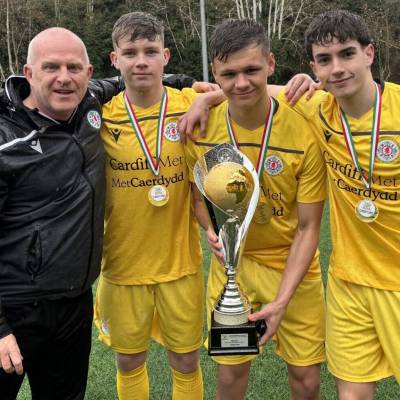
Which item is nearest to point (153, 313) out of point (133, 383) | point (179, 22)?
point (133, 383)

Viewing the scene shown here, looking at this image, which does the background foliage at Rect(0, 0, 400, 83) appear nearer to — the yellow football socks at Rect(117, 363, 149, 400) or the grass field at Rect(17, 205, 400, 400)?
the grass field at Rect(17, 205, 400, 400)

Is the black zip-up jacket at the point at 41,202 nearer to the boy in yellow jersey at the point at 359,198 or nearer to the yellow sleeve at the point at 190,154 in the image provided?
the yellow sleeve at the point at 190,154

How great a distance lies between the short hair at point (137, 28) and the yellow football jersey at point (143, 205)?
33 cm

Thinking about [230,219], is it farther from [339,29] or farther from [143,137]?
[339,29]

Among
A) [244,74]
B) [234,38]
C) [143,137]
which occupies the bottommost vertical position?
[143,137]

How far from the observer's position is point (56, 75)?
93.6 inches

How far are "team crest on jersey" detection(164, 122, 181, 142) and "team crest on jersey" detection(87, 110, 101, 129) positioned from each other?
37 centimetres

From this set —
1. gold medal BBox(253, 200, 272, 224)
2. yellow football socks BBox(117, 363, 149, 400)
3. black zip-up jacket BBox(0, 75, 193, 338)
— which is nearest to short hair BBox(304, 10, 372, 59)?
gold medal BBox(253, 200, 272, 224)

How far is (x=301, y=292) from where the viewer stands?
2766 millimetres

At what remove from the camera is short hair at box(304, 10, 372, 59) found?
91.1 inches

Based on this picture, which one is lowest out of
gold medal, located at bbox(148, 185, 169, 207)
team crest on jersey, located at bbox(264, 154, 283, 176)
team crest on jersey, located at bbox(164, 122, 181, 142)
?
gold medal, located at bbox(148, 185, 169, 207)

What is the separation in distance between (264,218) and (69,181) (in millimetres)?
982

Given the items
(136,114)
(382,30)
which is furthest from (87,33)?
(136,114)

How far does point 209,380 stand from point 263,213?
1.63 meters
